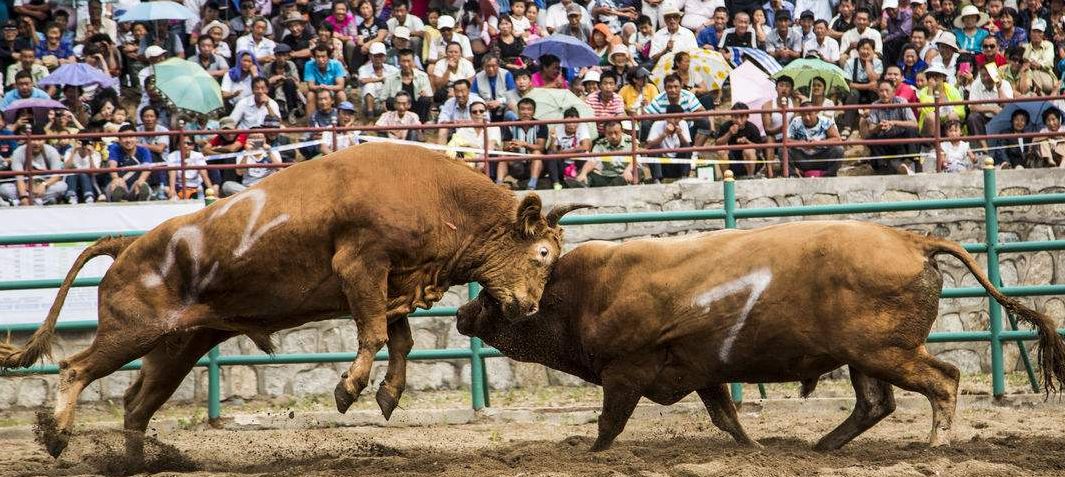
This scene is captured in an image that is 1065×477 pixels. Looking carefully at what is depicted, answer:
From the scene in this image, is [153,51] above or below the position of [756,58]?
above

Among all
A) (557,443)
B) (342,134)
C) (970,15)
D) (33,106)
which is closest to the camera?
(557,443)

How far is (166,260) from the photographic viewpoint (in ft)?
23.7

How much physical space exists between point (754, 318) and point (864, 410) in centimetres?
88

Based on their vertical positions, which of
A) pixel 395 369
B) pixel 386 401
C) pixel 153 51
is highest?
pixel 153 51

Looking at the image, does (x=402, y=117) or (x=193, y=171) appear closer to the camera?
(x=193, y=171)

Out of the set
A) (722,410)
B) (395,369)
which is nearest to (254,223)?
(395,369)

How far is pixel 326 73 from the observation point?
14797 mm

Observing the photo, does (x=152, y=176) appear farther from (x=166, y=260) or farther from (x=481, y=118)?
(x=166, y=260)

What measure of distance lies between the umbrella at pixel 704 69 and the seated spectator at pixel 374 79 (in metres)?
2.82

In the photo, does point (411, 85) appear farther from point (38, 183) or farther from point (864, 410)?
point (864, 410)

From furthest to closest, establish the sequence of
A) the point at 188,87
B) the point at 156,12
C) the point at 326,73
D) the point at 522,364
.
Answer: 1. the point at 156,12
2. the point at 326,73
3. the point at 188,87
4. the point at 522,364

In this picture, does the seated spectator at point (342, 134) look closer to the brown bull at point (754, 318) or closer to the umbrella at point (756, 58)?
the umbrella at point (756, 58)

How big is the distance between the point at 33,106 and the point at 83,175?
1.33m

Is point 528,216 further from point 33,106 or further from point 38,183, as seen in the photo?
point 33,106
